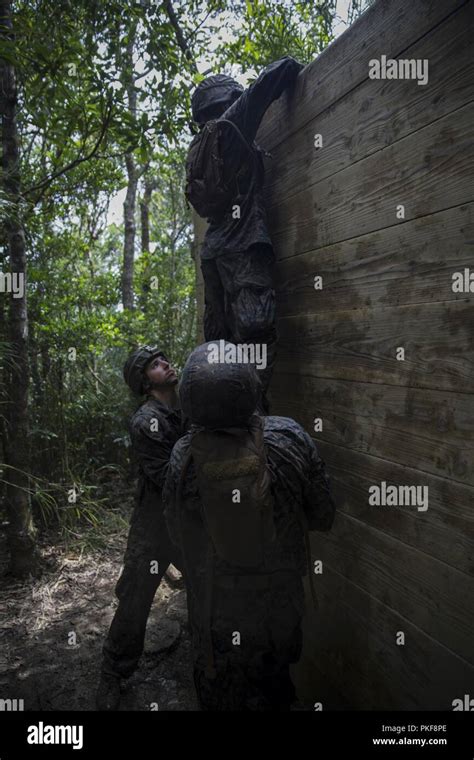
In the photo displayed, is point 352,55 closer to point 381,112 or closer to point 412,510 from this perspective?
point 381,112

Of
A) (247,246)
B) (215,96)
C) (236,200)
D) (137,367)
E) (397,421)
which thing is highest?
(215,96)

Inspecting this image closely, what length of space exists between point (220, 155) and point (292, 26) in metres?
4.46

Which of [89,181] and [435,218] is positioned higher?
[89,181]

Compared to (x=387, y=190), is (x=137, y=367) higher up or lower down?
lower down

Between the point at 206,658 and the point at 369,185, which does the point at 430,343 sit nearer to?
the point at 369,185

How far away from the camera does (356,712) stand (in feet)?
7.66

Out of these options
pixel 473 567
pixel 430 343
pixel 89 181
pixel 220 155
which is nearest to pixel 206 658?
pixel 473 567

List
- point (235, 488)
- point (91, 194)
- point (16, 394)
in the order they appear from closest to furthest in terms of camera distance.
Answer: point (235, 488) < point (16, 394) < point (91, 194)

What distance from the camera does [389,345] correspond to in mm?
2078

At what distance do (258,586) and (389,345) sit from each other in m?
1.04

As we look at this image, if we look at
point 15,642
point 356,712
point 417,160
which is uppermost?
point 417,160

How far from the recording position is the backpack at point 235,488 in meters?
1.57

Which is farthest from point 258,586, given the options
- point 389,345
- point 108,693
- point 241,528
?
point 108,693

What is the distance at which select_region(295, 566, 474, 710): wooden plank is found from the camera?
1872 millimetres
